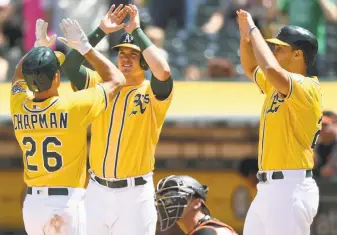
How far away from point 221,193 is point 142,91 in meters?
2.87

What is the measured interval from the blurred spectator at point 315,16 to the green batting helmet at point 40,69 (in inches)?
198

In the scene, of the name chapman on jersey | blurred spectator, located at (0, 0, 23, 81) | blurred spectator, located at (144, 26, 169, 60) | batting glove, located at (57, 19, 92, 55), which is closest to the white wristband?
batting glove, located at (57, 19, 92, 55)

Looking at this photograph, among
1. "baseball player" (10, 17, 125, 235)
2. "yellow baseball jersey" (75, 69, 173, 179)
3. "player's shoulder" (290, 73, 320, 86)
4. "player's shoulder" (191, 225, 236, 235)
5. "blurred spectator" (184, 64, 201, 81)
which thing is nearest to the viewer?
"player's shoulder" (191, 225, 236, 235)

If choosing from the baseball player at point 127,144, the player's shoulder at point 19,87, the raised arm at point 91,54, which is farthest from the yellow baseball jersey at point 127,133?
the player's shoulder at point 19,87

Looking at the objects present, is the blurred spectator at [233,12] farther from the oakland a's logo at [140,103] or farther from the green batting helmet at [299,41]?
the green batting helmet at [299,41]

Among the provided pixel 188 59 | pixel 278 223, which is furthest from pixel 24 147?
pixel 188 59

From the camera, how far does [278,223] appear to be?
696 centimetres

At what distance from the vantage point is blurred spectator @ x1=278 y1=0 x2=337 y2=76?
11289 mm

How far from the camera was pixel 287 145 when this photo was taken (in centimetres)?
704

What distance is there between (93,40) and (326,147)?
3.11m

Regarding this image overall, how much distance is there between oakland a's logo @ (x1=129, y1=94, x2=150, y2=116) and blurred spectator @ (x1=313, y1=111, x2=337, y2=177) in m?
2.71

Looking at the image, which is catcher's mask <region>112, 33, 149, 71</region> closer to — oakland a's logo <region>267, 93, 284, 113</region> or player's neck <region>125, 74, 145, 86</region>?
player's neck <region>125, 74, 145, 86</region>

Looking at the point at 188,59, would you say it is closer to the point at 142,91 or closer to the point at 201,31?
the point at 201,31

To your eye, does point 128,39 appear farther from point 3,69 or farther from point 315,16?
point 315,16
